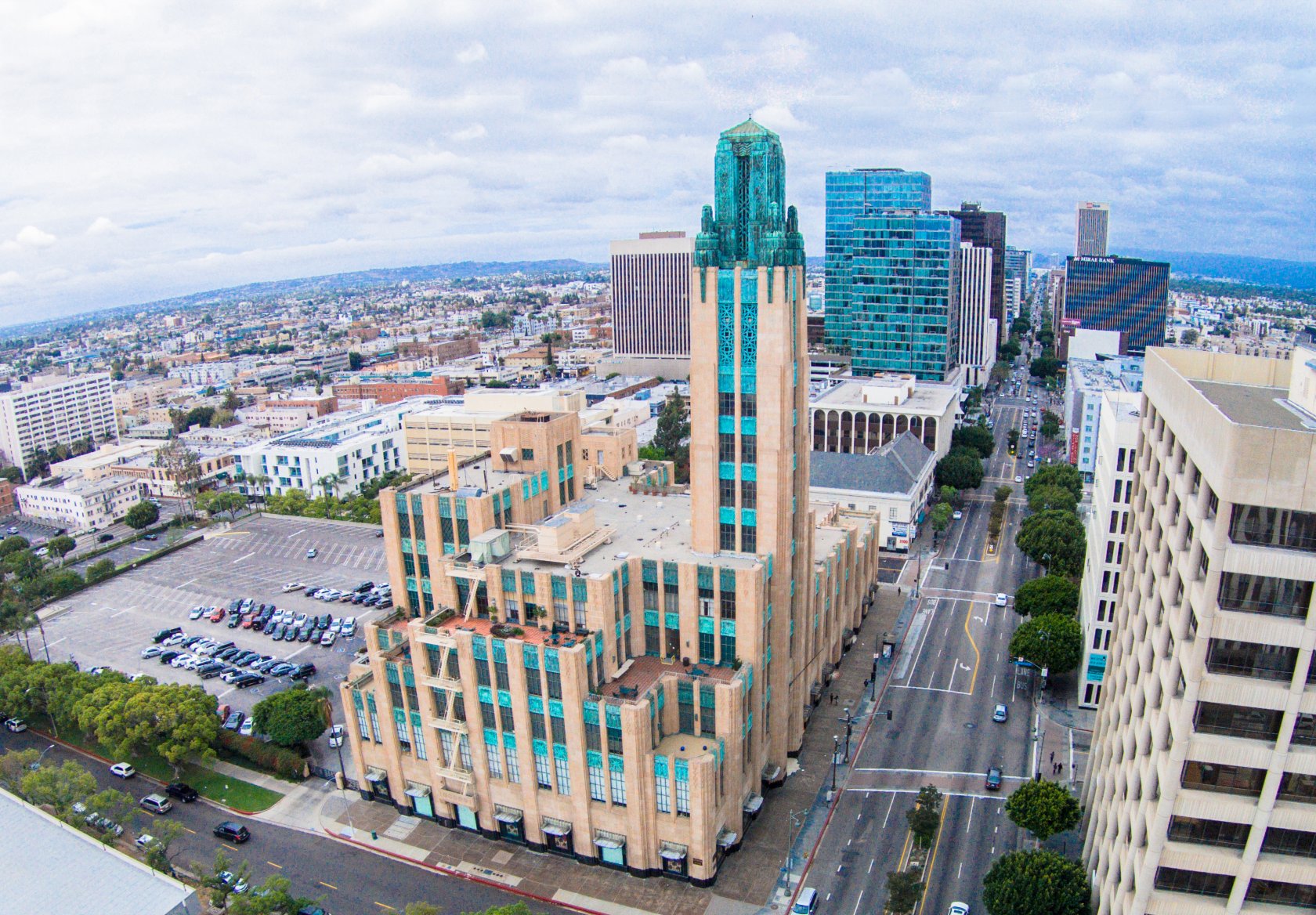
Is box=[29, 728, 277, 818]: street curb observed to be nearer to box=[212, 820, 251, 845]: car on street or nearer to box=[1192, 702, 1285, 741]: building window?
box=[212, 820, 251, 845]: car on street

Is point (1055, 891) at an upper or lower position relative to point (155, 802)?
upper

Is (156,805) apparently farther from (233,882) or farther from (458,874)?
(458,874)

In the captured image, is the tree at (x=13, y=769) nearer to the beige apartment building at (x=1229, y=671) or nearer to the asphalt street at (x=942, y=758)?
the asphalt street at (x=942, y=758)

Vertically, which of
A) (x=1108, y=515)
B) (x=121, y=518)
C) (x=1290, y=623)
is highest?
(x=1290, y=623)

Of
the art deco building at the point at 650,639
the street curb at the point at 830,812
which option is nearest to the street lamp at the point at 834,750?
the street curb at the point at 830,812

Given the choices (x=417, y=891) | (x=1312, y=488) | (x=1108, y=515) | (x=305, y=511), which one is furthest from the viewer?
(x=305, y=511)

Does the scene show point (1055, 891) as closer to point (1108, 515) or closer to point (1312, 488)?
point (1312, 488)

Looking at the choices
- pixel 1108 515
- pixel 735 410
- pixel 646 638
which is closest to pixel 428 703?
pixel 646 638
